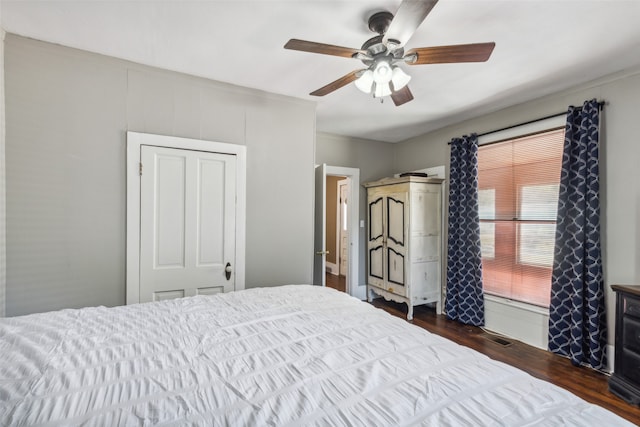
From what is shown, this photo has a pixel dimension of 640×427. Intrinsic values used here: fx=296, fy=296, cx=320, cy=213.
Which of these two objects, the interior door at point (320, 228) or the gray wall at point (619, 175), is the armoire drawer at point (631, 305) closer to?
the gray wall at point (619, 175)

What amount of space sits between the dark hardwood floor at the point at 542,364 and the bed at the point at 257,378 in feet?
6.42

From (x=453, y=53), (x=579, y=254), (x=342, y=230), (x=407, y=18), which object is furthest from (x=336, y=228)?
(x=407, y=18)

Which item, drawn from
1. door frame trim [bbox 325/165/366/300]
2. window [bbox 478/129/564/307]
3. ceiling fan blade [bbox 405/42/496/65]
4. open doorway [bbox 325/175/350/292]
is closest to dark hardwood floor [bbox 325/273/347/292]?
open doorway [bbox 325/175/350/292]

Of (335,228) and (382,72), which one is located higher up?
(382,72)

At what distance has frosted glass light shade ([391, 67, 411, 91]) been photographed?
187cm

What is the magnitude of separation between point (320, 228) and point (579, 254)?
95.1 inches

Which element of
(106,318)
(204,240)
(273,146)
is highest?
(273,146)

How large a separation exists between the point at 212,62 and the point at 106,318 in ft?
6.52

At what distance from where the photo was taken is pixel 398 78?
1893 mm

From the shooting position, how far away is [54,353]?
1144 millimetres

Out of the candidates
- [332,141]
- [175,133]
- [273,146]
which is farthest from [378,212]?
[175,133]

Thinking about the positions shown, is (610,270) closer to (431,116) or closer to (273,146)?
(431,116)

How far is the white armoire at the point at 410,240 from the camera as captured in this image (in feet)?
12.8

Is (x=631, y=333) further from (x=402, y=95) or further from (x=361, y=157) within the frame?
(x=361, y=157)
